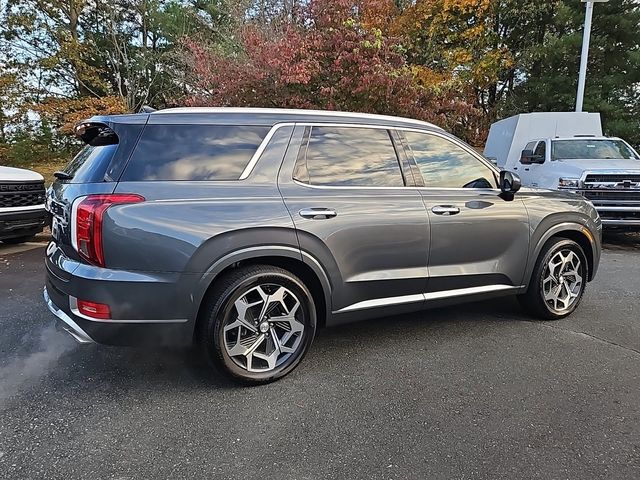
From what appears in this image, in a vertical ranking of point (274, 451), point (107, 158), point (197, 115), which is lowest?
point (274, 451)

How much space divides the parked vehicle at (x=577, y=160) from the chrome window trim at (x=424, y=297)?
17.2 feet

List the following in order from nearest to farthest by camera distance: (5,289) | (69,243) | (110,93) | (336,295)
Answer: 1. (69,243)
2. (336,295)
3. (5,289)
4. (110,93)

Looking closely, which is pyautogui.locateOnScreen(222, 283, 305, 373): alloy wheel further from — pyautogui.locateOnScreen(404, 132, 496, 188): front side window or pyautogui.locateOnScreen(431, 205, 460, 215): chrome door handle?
pyautogui.locateOnScreen(404, 132, 496, 188): front side window

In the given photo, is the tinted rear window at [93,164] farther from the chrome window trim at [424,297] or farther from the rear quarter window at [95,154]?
the chrome window trim at [424,297]

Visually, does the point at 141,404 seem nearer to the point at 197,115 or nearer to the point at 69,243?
the point at 69,243

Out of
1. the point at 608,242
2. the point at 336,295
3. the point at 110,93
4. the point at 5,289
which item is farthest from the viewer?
the point at 110,93

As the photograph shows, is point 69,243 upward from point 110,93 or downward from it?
downward

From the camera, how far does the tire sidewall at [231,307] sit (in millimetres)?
2883

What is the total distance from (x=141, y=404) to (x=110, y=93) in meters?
17.8

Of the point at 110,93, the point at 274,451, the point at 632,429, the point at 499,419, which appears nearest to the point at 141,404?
the point at 274,451

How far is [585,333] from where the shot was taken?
4008mm

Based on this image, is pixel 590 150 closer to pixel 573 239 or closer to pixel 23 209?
pixel 573 239

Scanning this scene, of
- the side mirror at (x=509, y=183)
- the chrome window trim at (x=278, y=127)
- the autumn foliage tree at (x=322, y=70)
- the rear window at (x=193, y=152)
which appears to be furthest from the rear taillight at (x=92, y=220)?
the autumn foliage tree at (x=322, y=70)

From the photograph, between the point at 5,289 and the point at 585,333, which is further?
the point at 5,289
